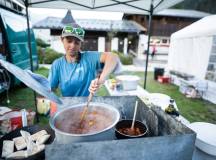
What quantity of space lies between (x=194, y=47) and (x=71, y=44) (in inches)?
263

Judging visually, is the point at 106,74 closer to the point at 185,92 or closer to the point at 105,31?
the point at 185,92

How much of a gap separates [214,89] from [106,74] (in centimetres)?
578

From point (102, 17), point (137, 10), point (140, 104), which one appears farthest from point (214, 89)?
point (102, 17)

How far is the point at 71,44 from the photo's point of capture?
5.80 feet

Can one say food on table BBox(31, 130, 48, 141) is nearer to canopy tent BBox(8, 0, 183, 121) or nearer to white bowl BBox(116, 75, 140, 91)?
canopy tent BBox(8, 0, 183, 121)

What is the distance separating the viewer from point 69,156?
0.88 metres

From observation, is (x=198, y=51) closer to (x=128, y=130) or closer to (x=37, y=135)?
(x=128, y=130)

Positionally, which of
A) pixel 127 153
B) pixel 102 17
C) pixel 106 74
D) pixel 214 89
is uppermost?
pixel 102 17

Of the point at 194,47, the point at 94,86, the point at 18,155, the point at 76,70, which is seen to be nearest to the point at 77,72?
the point at 76,70

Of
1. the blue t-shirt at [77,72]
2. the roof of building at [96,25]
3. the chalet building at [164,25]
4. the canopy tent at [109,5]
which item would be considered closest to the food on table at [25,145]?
the blue t-shirt at [77,72]

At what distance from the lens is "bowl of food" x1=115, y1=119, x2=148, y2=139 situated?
123 centimetres

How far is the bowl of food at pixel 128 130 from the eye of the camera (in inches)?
48.6

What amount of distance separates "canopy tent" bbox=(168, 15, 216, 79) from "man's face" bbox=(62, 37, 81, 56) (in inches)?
216

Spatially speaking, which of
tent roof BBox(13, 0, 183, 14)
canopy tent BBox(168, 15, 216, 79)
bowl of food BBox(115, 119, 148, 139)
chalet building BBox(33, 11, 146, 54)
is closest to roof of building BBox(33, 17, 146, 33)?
chalet building BBox(33, 11, 146, 54)
